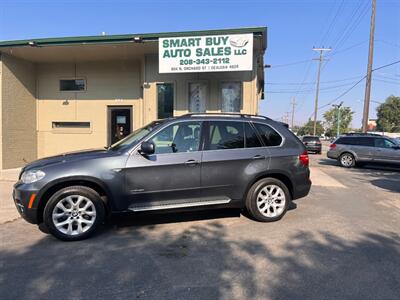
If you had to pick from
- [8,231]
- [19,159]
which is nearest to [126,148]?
[8,231]

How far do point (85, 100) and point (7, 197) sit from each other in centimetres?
599

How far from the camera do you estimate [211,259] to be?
4.14m

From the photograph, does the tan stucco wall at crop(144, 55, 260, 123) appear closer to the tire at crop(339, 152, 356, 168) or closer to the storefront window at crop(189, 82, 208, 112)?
the storefront window at crop(189, 82, 208, 112)

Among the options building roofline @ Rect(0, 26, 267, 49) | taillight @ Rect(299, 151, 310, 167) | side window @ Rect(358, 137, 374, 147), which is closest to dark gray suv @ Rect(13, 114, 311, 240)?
taillight @ Rect(299, 151, 310, 167)

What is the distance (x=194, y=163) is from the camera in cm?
524

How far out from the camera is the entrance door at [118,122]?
12664 millimetres

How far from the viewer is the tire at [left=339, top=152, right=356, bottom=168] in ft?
54.5

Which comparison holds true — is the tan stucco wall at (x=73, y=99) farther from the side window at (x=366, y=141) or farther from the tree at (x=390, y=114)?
the tree at (x=390, y=114)

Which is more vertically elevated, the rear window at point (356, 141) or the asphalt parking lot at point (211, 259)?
the rear window at point (356, 141)

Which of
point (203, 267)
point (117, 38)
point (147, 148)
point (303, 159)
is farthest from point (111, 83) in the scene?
point (203, 267)

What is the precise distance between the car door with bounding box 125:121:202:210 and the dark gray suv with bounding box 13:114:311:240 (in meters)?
0.02

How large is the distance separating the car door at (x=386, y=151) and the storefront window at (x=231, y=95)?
8.99 meters

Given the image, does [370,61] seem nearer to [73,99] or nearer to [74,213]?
[73,99]

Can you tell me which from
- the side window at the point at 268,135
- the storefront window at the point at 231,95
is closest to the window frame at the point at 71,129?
the storefront window at the point at 231,95
